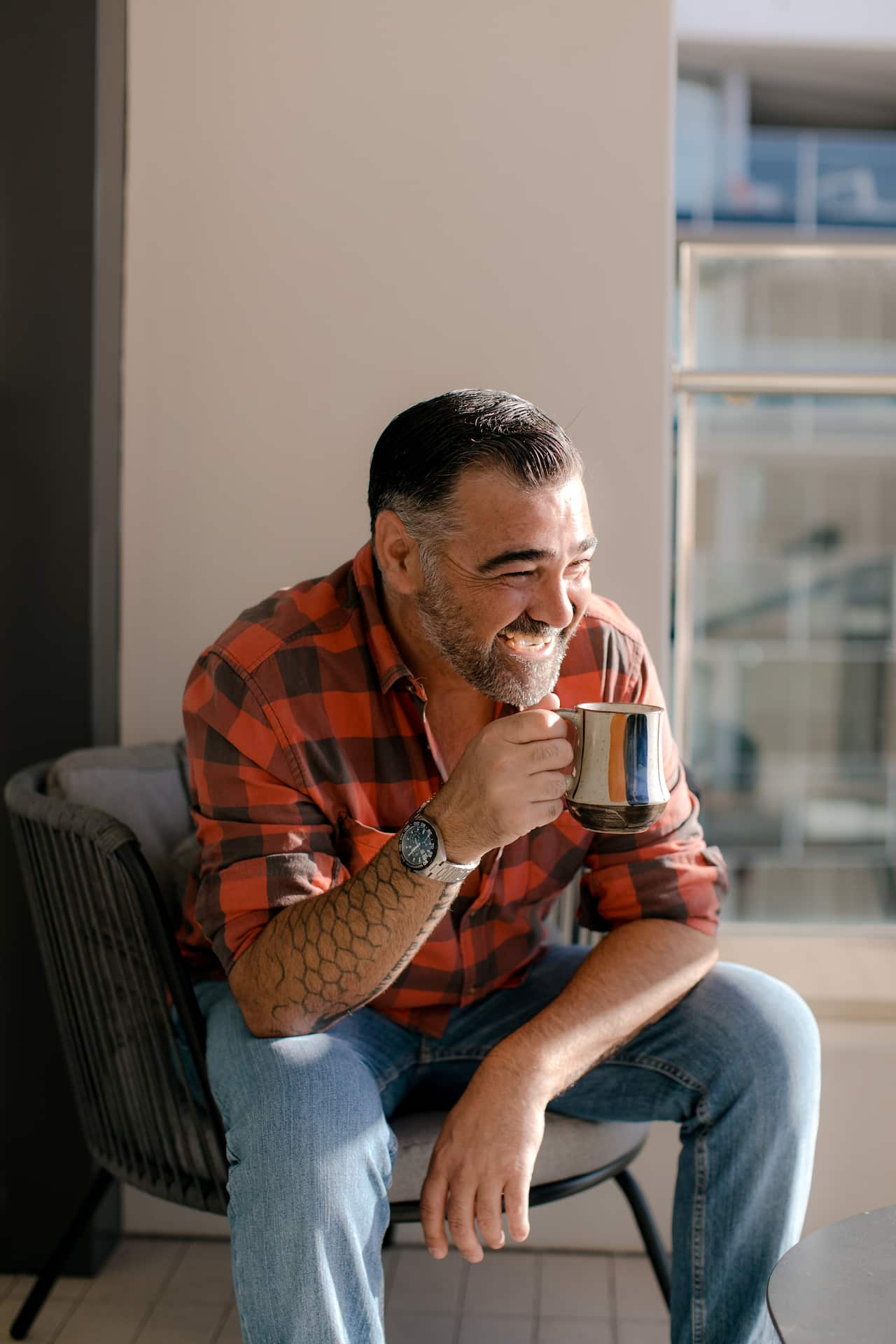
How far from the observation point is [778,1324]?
809mm

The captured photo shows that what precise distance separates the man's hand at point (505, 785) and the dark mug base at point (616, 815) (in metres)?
0.03

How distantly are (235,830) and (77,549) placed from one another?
76 cm

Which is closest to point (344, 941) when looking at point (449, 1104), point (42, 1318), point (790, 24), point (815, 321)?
point (449, 1104)

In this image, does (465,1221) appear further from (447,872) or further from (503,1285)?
(503,1285)

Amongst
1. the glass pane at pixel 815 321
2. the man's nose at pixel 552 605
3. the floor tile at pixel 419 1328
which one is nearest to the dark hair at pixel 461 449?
the man's nose at pixel 552 605

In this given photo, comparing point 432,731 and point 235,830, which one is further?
point 432,731

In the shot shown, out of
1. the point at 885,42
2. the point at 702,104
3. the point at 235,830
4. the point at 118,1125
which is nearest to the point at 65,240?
the point at 235,830

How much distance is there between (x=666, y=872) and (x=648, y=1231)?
0.56 m

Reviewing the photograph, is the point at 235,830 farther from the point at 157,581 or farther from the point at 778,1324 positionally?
the point at 157,581

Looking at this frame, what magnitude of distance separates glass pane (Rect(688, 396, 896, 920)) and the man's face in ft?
46.3

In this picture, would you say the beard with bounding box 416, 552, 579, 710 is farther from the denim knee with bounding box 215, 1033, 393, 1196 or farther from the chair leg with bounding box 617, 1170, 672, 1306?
the chair leg with bounding box 617, 1170, 672, 1306

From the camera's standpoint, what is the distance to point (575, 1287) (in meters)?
1.83

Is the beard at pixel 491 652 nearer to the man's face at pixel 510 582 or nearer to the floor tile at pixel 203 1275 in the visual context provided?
the man's face at pixel 510 582

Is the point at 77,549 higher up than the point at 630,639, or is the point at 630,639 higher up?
the point at 77,549
